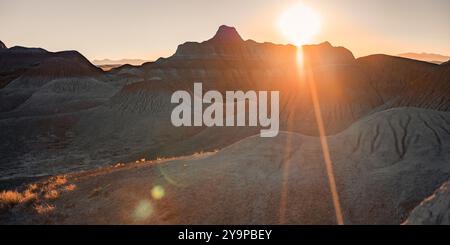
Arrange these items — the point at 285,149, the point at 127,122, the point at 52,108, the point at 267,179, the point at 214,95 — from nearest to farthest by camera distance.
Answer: the point at 267,179
the point at 285,149
the point at 127,122
the point at 52,108
the point at 214,95

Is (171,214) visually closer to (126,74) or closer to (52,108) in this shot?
(52,108)

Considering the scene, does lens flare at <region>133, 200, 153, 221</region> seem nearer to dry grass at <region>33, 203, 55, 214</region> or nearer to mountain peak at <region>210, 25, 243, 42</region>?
dry grass at <region>33, 203, 55, 214</region>

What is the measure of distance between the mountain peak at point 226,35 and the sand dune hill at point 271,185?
113m

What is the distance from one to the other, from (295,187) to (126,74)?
337 ft

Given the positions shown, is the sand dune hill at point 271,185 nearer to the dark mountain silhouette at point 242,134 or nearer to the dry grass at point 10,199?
the dark mountain silhouette at point 242,134

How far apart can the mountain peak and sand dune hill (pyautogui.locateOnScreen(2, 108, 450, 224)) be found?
11322 cm

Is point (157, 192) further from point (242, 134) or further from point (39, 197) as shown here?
point (242, 134)

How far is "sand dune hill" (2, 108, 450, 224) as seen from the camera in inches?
497

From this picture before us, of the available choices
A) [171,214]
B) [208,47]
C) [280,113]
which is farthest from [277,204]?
[208,47]

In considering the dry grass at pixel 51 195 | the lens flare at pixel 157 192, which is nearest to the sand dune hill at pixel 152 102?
the dry grass at pixel 51 195

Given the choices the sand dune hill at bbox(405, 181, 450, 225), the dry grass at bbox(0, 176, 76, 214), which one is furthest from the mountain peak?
the sand dune hill at bbox(405, 181, 450, 225)

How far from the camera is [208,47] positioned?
403 ft

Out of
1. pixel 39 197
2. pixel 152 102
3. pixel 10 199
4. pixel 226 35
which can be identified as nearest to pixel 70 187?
pixel 39 197

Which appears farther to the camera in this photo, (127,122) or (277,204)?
(127,122)
